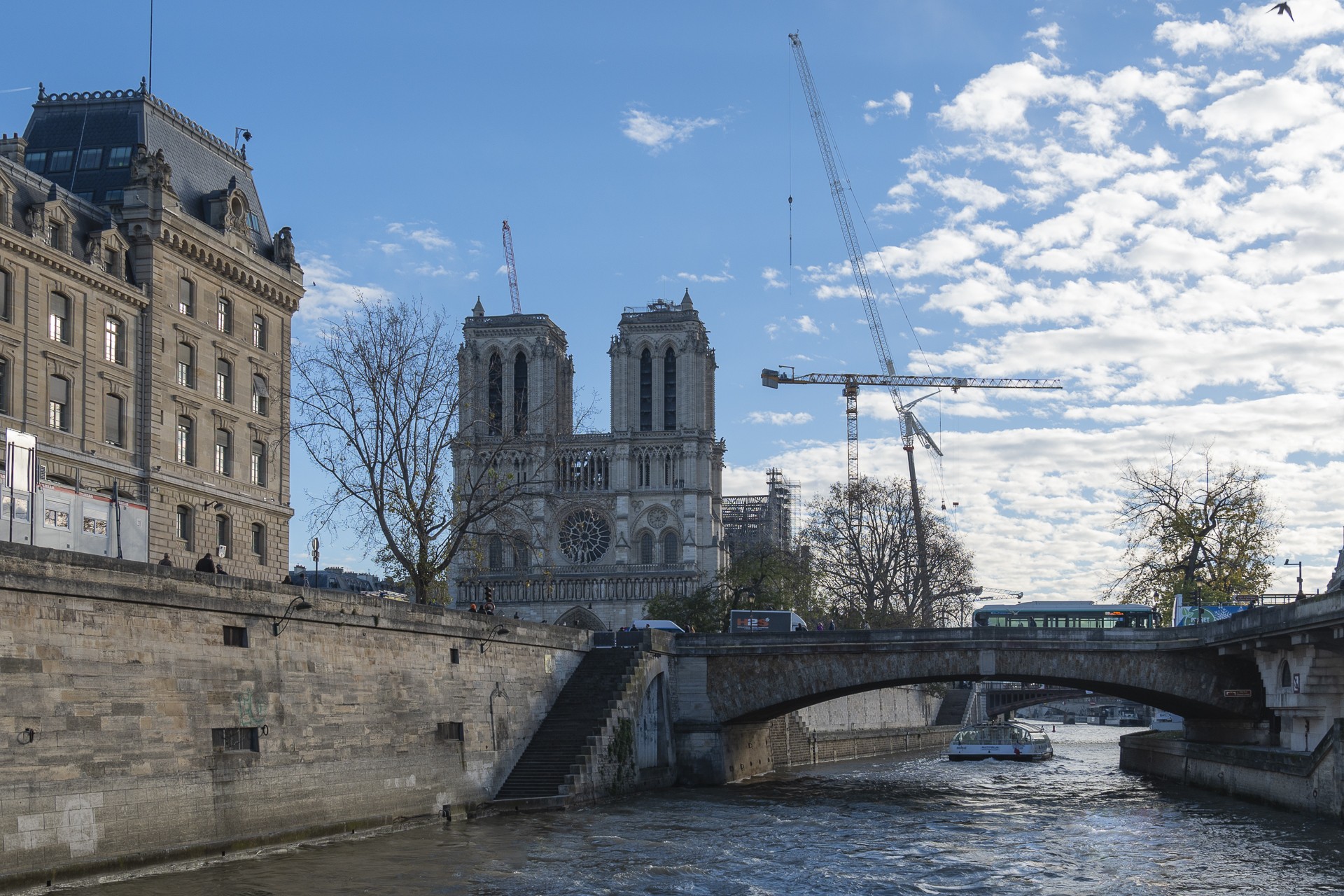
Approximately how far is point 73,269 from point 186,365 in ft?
21.8

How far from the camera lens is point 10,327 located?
148 feet

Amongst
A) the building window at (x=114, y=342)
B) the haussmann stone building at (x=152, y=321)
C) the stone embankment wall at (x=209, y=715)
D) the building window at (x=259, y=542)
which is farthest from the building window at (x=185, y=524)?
the stone embankment wall at (x=209, y=715)

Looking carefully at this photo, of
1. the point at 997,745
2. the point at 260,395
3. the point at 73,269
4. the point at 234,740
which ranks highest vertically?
the point at 73,269

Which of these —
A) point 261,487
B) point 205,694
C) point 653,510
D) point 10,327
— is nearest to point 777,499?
point 653,510

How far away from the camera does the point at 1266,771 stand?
45781 millimetres

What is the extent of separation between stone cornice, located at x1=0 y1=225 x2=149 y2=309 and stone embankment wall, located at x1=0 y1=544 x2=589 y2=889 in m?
17.0

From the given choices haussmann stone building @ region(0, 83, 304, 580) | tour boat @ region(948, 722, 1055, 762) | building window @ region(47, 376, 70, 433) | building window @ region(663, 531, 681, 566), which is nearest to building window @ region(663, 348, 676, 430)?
building window @ region(663, 531, 681, 566)

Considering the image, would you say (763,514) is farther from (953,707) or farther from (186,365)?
(186,365)

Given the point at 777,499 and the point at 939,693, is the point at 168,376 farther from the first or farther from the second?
the point at 777,499

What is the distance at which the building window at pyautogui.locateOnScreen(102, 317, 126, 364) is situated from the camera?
4959 centimetres

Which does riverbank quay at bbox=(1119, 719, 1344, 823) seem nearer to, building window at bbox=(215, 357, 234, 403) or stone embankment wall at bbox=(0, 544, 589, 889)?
stone embankment wall at bbox=(0, 544, 589, 889)

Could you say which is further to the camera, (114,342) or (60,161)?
(60,161)

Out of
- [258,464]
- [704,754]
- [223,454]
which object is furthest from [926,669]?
[223,454]

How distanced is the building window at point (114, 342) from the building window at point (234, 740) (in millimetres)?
21369
